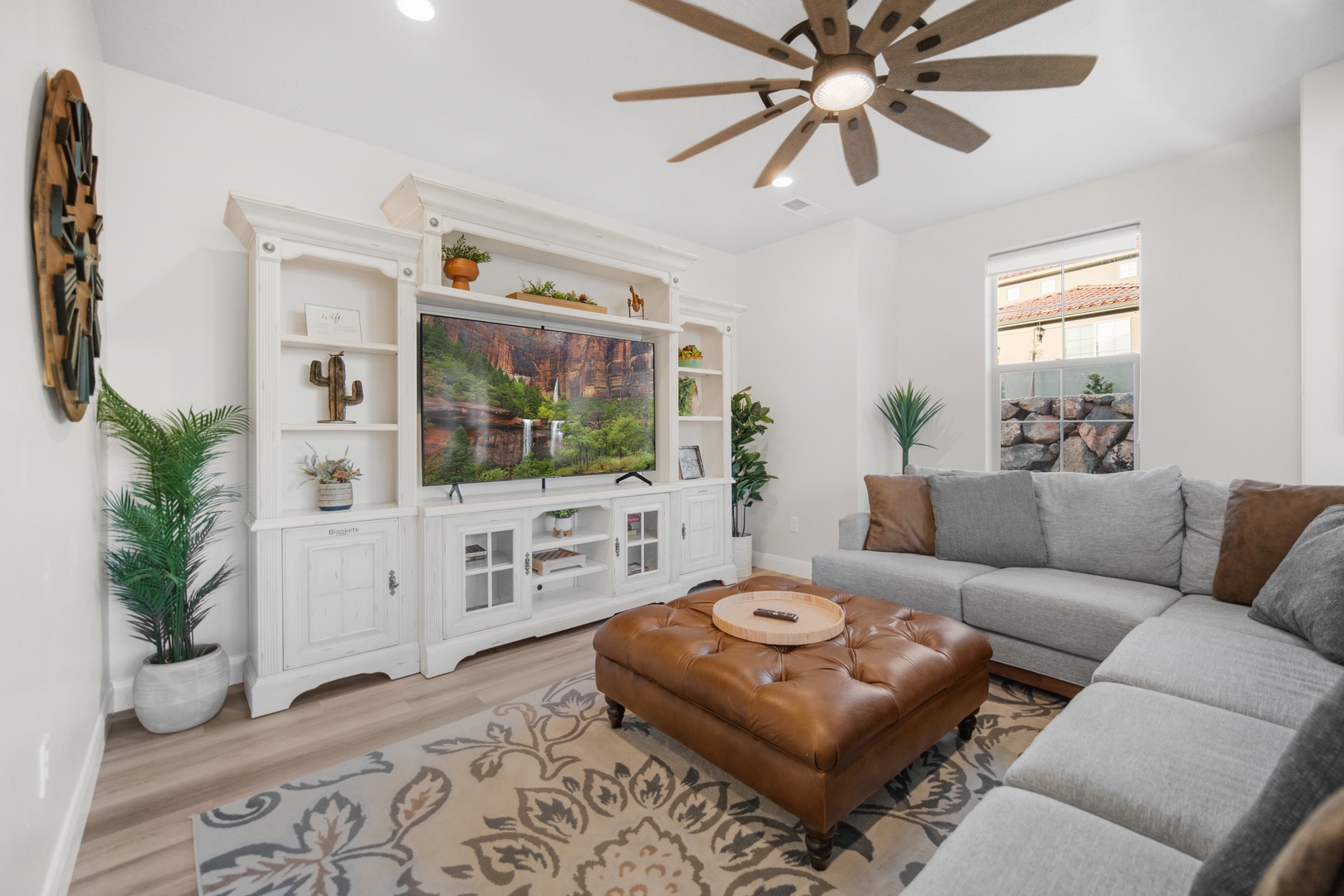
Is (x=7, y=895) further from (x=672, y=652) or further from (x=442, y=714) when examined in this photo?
(x=672, y=652)

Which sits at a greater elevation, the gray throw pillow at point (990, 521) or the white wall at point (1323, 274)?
the white wall at point (1323, 274)

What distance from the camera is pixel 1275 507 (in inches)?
85.9

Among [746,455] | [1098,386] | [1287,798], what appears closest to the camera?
[1287,798]

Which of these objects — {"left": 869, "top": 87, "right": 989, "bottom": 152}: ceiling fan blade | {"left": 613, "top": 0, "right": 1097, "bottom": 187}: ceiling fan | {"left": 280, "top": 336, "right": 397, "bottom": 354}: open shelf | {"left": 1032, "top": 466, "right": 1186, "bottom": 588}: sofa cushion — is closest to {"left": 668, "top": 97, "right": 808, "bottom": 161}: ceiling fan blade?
{"left": 613, "top": 0, "right": 1097, "bottom": 187}: ceiling fan

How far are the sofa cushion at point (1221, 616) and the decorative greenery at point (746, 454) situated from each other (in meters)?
2.71

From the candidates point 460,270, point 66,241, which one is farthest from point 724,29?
point 460,270

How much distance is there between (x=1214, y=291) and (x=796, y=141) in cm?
289

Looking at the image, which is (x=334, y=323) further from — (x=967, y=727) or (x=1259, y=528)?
(x=1259, y=528)

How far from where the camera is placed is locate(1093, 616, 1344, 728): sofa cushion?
4.67 ft

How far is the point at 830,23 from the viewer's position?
1.51 metres

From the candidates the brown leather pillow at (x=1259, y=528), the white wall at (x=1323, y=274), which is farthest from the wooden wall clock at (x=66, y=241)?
the white wall at (x=1323, y=274)

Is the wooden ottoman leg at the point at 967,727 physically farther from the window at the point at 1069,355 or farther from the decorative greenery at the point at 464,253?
the decorative greenery at the point at 464,253

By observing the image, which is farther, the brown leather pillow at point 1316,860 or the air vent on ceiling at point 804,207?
the air vent on ceiling at point 804,207

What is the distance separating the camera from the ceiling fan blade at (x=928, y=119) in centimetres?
185
